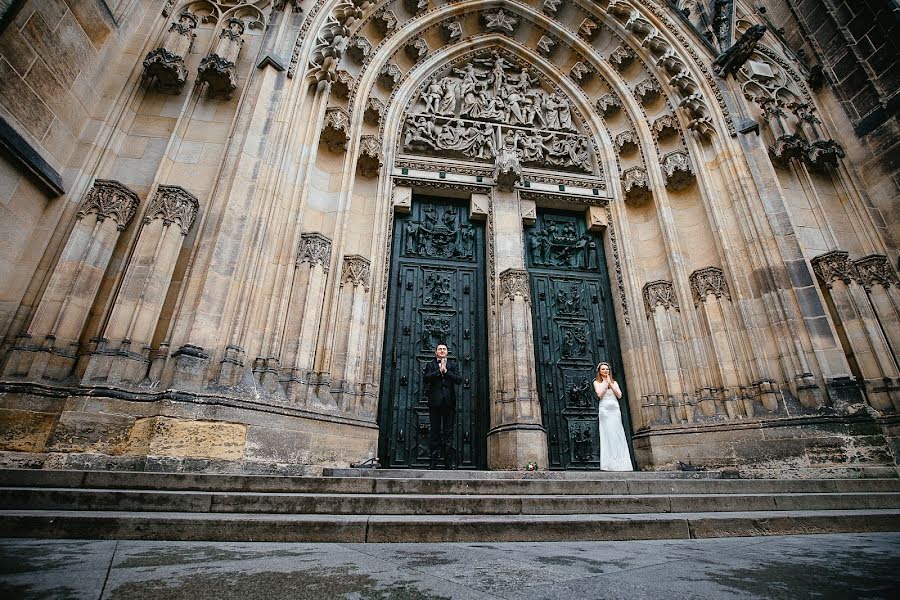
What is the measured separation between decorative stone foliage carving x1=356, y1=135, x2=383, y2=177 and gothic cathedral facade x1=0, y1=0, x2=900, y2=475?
0.11 m

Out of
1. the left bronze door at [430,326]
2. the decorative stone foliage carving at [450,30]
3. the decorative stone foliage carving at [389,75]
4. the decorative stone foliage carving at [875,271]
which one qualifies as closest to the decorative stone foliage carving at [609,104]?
the decorative stone foliage carving at [450,30]

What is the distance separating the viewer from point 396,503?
293 cm

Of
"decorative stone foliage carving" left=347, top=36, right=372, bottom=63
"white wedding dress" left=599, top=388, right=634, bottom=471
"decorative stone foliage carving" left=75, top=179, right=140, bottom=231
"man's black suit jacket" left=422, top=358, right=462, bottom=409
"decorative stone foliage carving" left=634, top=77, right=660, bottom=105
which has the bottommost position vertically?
"white wedding dress" left=599, top=388, right=634, bottom=471

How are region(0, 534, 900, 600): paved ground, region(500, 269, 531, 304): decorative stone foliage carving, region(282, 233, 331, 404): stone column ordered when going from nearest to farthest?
region(0, 534, 900, 600): paved ground < region(282, 233, 331, 404): stone column < region(500, 269, 531, 304): decorative stone foliage carving

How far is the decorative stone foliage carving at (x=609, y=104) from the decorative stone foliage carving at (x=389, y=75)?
4.80m

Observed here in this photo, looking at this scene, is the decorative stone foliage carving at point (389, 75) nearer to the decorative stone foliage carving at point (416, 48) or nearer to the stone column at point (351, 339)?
the decorative stone foliage carving at point (416, 48)

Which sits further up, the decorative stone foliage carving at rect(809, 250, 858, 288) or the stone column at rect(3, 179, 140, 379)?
the decorative stone foliage carving at rect(809, 250, 858, 288)

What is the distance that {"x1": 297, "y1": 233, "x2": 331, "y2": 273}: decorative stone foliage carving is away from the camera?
621 cm

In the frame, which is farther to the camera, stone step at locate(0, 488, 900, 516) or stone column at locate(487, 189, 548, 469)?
stone column at locate(487, 189, 548, 469)

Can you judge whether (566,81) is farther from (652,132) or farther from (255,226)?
(255,226)

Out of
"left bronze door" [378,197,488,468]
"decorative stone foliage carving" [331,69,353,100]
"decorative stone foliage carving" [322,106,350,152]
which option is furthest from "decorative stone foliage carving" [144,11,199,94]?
"left bronze door" [378,197,488,468]

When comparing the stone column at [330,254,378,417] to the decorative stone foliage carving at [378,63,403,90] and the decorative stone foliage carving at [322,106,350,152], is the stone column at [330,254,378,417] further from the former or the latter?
the decorative stone foliage carving at [378,63,403,90]

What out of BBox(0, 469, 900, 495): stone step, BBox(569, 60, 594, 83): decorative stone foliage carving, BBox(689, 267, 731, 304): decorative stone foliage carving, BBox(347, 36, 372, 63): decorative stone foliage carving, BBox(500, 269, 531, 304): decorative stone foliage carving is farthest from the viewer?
BBox(569, 60, 594, 83): decorative stone foliage carving

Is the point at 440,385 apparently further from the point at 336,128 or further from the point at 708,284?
the point at 708,284
